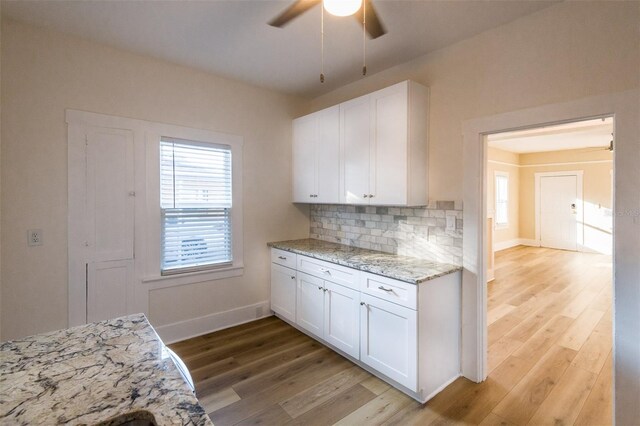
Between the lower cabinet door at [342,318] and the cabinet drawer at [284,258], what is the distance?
0.59 metres

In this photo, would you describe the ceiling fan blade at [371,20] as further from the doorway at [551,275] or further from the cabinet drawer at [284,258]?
the cabinet drawer at [284,258]

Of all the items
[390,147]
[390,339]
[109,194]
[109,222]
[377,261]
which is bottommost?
[390,339]

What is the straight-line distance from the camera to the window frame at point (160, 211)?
292 centimetres

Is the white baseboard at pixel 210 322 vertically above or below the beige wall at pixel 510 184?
below

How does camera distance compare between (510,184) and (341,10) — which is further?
(510,184)

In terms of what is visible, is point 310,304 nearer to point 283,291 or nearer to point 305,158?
point 283,291

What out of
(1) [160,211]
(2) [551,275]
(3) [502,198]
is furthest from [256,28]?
(3) [502,198]

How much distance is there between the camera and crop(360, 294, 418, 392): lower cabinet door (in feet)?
7.20

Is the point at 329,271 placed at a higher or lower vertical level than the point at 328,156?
lower

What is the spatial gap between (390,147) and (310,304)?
1715 millimetres

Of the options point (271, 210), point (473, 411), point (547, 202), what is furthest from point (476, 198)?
point (547, 202)

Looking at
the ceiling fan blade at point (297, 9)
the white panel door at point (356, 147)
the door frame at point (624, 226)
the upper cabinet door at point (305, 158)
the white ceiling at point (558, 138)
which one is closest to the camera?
the ceiling fan blade at point (297, 9)

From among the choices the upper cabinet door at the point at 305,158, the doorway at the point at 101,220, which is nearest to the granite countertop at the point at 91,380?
the doorway at the point at 101,220

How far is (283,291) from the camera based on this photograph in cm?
353
